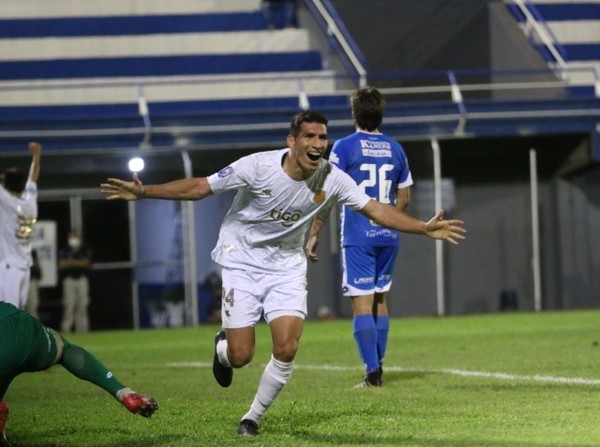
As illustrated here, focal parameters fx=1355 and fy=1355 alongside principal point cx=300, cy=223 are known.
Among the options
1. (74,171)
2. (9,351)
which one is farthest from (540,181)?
(9,351)

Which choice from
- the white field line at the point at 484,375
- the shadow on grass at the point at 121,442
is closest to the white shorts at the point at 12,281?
the white field line at the point at 484,375

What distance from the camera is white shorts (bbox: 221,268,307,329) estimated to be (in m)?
7.77

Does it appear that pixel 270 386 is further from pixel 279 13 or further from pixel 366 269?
pixel 279 13

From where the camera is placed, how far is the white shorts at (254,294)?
306 inches

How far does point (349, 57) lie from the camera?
2778 cm

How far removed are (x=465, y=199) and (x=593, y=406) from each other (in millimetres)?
19145

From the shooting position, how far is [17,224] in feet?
43.2

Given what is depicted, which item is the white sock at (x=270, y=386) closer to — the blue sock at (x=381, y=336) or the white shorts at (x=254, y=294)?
the white shorts at (x=254, y=294)

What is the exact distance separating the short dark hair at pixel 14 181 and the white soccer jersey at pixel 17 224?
0.17ft

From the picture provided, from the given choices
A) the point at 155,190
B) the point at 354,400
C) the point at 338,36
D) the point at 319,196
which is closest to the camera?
the point at 155,190

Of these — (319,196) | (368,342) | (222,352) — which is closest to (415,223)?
(319,196)

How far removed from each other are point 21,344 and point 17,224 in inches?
248

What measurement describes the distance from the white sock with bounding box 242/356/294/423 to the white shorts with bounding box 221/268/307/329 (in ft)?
1.17

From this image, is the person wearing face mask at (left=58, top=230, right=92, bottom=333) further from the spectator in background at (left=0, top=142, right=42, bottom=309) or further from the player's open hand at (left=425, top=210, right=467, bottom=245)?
the player's open hand at (left=425, top=210, right=467, bottom=245)
